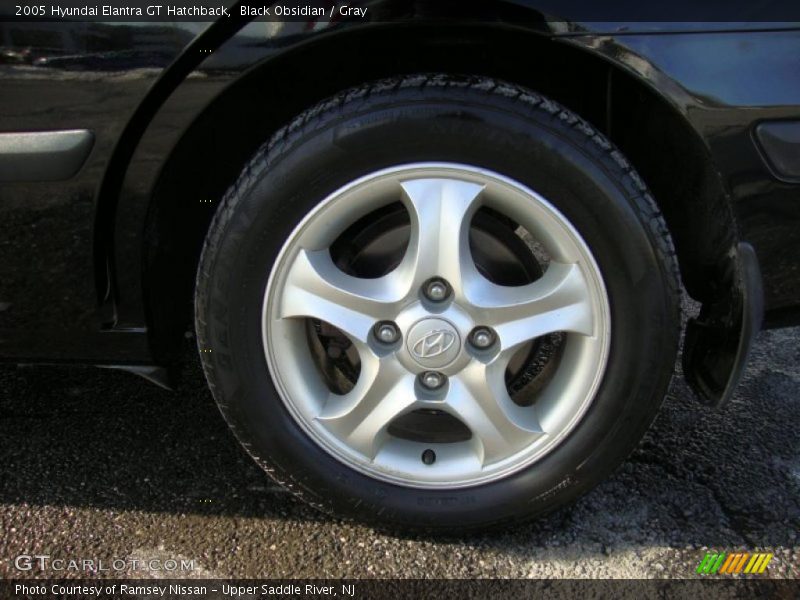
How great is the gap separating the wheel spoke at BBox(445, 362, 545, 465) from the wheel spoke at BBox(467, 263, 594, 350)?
3.4 inches

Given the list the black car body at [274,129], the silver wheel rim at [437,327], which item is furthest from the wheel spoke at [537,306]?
the black car body at [274,129]

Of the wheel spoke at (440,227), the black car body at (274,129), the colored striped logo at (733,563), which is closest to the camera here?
the black car body at (274,129)

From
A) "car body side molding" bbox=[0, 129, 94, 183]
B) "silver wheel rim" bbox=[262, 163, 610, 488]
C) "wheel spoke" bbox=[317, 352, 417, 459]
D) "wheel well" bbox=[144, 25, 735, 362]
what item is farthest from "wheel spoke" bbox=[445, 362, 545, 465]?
"car body side molding" bbox=[0, 129, 94, 183]

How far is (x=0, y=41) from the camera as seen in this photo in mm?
1416

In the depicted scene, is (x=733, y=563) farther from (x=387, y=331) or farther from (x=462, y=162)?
(x=462, y=162)

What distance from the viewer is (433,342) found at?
1.60 meters

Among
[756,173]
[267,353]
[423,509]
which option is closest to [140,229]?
[267,353]

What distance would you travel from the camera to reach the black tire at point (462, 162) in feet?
4.82

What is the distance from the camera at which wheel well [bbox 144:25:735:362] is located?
1553 millimetres

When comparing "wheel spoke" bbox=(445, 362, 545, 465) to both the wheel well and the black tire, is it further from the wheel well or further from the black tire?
the wheel well

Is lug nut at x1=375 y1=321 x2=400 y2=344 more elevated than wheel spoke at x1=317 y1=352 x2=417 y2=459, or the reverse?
lug nut at x1=375 y1=321 x2=400 y2=344

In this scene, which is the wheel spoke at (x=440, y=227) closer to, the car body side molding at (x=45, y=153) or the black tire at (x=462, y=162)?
the black tire at (x=462, y=162)

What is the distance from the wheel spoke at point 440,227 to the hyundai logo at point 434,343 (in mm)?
95

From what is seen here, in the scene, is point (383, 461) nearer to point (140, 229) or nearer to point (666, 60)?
point (140, 229)
